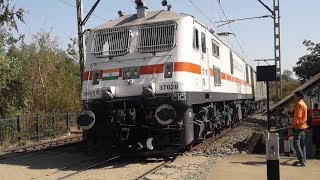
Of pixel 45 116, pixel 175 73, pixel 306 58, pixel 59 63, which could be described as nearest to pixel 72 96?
pixel 59 63

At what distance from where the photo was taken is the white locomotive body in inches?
424

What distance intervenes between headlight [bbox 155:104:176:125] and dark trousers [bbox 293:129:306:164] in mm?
2791

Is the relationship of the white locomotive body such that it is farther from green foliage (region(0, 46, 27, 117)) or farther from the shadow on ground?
green foliage (region(0, 46, 27, 117))

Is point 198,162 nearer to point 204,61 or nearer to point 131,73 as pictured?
point 131,73

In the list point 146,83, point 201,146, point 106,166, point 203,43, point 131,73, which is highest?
point 203,43

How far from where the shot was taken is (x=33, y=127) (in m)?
18.9

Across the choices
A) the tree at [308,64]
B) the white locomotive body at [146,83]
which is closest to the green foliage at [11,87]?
the white locomotive body at [146,83]

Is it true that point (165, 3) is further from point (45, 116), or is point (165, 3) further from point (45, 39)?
point (45, 39)

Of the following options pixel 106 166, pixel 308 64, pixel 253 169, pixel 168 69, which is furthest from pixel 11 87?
pixel 308 64

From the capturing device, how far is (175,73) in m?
10.8

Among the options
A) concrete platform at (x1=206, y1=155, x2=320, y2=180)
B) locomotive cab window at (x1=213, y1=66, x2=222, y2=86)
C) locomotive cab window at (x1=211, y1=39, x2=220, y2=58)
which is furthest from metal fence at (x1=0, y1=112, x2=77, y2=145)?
concrete platform at (x1=206, y1=155, x2=320, y2=180)

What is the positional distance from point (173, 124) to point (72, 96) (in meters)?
14.9

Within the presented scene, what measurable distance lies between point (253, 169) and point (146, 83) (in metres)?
3.24

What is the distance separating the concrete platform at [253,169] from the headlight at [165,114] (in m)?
1.48
